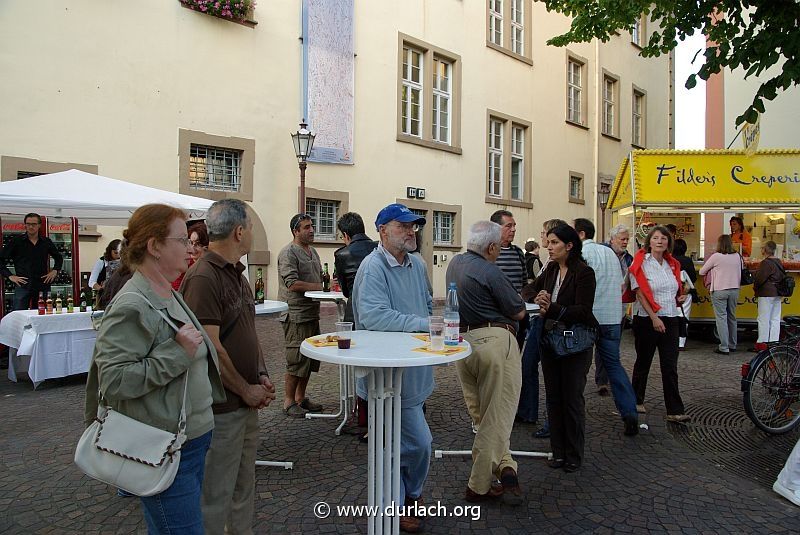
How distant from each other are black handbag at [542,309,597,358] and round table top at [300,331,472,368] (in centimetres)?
122

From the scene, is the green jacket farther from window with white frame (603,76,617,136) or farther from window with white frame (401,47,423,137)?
window with white frame (603,76,617,136)

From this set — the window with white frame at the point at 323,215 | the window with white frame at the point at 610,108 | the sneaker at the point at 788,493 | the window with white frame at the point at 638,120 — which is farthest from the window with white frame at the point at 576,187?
the sneaker at the point at 788,493

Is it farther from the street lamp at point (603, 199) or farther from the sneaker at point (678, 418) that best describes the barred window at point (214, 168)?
the street lamp at point (603, 199)

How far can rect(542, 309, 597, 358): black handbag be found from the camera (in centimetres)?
392

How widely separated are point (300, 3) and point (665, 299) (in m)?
10.3

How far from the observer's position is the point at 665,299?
5.09 metres


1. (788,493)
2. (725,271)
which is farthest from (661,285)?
(725,271)

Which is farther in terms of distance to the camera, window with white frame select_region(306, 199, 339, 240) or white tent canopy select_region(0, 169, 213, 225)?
window with white frame select_region(306, 199, 339, 240)

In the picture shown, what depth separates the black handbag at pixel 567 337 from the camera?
3.92 m

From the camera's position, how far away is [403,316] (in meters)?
3.15

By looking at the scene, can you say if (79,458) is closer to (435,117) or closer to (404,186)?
(404,186)

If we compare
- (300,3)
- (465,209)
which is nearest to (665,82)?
(465,209)

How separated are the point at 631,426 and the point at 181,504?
12.9ft

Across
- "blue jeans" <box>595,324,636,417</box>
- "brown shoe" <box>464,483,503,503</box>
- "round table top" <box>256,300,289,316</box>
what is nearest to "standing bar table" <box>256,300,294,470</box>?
"round table top" <box>256,300,289,316</box>
